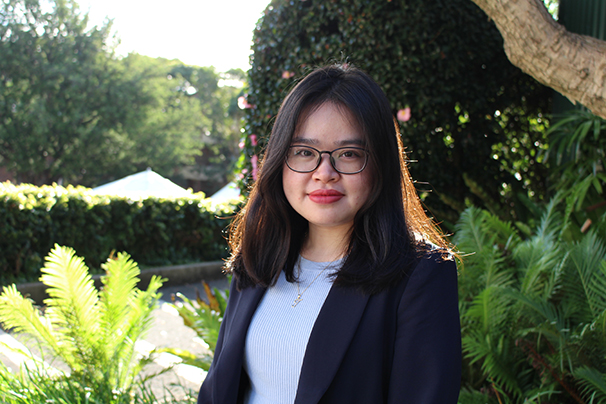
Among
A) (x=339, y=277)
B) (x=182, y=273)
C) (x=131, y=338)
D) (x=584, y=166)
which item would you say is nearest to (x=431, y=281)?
(x=339, y=277)

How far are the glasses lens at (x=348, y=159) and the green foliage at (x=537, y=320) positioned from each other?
0.92 m

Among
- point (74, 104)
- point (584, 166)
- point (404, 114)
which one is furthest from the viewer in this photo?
point (74, 104)

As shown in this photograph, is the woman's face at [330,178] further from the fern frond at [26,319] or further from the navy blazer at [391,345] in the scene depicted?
the fern frond at [26,319]

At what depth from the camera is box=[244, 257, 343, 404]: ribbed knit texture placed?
4.76 feet

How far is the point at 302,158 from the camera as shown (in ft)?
4.94

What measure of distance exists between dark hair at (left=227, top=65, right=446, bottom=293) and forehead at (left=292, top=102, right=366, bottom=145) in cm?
1

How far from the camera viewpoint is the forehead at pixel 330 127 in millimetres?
1444

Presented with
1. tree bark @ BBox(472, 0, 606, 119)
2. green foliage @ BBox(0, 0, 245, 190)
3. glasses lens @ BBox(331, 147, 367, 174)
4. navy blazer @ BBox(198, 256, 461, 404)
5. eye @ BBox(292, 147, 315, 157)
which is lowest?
navy blazer @ BBox(198, 256, 461, 404)

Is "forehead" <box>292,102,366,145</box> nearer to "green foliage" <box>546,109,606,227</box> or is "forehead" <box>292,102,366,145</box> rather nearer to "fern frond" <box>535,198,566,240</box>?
"fern frond" <box>535,198,566,240</box>

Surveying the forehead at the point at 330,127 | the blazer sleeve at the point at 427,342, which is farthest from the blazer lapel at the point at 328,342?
the forehead at the point at 330,127

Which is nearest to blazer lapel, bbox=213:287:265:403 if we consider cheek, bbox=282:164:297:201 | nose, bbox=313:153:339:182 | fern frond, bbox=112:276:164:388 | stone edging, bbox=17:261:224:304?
cheek, bbox=282:164:297:201

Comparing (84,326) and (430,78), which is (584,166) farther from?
(84,326)

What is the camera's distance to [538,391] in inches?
95.8

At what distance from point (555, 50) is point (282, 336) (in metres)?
2.12
